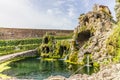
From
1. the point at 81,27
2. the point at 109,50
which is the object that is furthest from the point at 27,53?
the point at 109,50

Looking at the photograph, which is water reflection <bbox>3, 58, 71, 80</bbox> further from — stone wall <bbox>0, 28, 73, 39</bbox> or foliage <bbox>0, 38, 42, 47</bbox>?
stone wall <bbox>0, 28, 73, 39</bbox>

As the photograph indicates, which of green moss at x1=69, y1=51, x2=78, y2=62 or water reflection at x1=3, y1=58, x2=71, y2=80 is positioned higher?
green moss at x1=69, y1=51, x2=78, y2=62

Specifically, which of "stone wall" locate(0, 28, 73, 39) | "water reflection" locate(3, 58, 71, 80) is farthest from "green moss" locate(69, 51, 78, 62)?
"stone wall" locate(0, 28, 73, 39)

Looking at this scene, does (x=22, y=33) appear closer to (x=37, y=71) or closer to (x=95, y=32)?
(x=95, y=32)

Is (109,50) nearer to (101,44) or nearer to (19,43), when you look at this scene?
(101,44)

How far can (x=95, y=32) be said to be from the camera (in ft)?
226

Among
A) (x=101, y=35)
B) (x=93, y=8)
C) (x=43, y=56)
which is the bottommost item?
(x=43, y=56)

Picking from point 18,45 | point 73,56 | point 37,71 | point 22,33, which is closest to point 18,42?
point 18,45

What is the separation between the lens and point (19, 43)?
10556 centimetres

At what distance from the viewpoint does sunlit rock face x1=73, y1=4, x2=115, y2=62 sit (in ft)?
208

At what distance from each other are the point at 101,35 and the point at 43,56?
2394 centimetres

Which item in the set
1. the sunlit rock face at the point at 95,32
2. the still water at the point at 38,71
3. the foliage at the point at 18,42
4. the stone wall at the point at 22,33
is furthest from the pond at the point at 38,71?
the stone wall at the point at 22,33

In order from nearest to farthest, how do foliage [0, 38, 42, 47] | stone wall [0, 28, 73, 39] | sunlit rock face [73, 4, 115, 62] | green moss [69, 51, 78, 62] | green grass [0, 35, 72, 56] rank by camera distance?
sunlit rock face [73, 4, 115, 62], green moss [69, 51, 78, 62], green grass [0, 35, 72, 56], foliage [0, 38, 42, 47], stone wall [0, 28, 73, 39]

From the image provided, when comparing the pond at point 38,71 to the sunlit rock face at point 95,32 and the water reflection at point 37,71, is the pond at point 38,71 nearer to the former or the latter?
the water reflection at point 37,71
